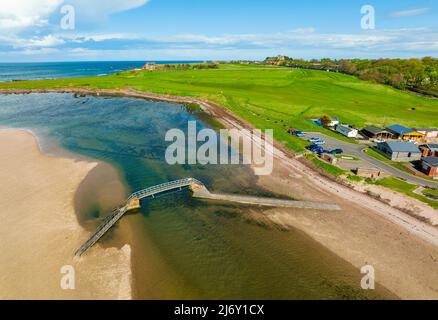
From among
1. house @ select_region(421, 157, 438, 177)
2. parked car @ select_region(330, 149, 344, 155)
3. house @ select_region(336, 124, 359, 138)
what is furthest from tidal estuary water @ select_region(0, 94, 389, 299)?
house @ select_region(336, 124, 359, 138)

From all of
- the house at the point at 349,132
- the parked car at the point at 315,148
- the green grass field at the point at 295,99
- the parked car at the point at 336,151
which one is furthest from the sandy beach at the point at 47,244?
the house at the point at 349,132

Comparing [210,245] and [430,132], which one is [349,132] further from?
[210,245]

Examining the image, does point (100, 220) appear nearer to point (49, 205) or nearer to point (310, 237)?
point (49, 205)

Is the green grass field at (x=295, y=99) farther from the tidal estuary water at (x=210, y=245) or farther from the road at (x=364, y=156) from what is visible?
Result: the tidal estuary water at (x=210, y=245)

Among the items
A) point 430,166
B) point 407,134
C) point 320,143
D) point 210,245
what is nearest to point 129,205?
point 210,245

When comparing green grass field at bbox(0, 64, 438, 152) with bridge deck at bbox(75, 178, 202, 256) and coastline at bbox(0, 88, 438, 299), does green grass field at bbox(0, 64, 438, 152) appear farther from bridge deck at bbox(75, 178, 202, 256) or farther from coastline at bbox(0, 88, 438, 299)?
bridge deck at bbox(75, 178, 202, 256)
